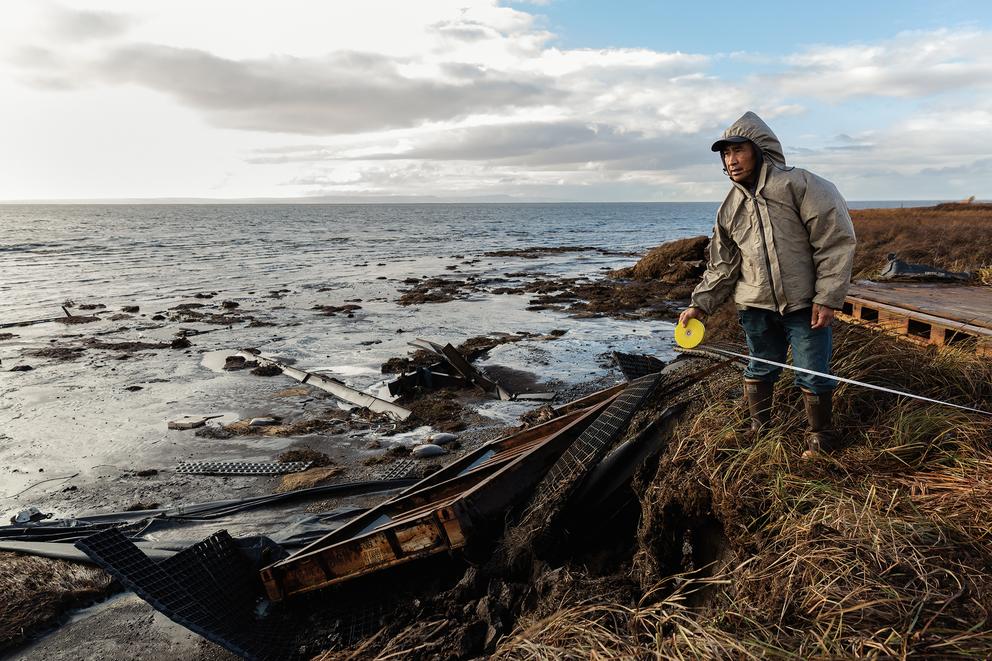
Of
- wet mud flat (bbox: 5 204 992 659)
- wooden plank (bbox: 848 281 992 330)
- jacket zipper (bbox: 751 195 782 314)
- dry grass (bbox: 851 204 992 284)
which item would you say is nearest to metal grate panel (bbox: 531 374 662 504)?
wet mud flat (bbox: 5 204 992 659)

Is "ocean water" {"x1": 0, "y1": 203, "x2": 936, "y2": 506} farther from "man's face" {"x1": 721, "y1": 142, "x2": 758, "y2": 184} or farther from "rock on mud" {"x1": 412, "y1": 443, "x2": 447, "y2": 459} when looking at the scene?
"man's face" {"x1": 721, "y1": 142, "x2": 758, "y2": 184}

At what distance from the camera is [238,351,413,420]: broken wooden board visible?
798 centimetres

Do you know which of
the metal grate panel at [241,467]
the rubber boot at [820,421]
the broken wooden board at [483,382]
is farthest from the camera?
the broken wooden board at [483,382]

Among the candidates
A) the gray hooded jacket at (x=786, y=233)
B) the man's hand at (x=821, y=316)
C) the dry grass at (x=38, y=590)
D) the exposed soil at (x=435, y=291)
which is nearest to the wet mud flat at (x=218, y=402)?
the dry grass at (x=38, y=590)

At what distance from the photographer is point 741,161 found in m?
3.29

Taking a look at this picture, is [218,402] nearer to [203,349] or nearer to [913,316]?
[203,349]

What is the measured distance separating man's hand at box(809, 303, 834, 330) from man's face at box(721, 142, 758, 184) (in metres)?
0.77

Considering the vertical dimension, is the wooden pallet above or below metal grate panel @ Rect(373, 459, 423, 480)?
above

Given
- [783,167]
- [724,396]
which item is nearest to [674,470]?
[724,396]

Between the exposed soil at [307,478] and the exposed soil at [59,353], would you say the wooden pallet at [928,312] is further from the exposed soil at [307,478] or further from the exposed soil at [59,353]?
the exposed soil at [59,353]

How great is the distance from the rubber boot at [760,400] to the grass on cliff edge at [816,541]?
7cm

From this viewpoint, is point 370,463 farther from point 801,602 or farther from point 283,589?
point 801,602

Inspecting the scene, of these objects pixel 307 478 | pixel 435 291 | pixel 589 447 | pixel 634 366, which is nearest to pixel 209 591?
pixel 307 478

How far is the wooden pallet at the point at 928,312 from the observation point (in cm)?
538
